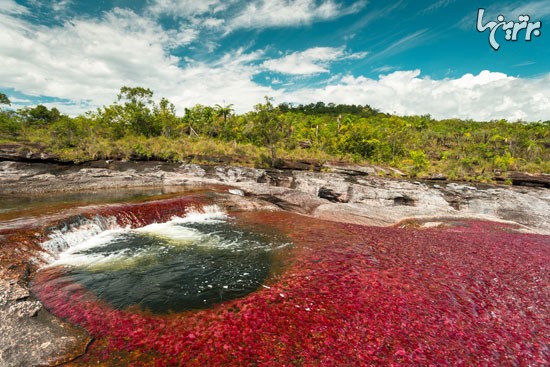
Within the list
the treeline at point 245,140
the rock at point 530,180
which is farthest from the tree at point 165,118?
the rock at point 530,180

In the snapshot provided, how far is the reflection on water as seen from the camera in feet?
25.3

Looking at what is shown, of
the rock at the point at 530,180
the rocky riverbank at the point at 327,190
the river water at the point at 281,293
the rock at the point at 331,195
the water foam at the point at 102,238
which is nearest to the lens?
the river water at the point at 281,293

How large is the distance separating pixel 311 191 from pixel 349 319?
2451cm

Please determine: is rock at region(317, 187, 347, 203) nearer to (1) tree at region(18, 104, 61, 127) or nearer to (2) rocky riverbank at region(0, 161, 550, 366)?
(2) rocky riverbank at region(0, 161, 550, 366)

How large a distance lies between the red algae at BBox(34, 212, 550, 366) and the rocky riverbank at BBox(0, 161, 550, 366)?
3.21 meters

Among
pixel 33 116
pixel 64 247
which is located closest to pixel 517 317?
pixel 64 247

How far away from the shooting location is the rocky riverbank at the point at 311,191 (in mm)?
19438

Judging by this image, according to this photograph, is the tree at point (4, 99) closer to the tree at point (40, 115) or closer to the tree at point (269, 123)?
the tree at point (40, 115)

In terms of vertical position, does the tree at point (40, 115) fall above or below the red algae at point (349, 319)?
above

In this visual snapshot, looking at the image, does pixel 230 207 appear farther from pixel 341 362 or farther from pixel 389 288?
pixel 341 362

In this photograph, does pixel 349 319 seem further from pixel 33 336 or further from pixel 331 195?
pixel 331 195

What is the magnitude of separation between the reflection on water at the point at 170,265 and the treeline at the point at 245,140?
25.2 m

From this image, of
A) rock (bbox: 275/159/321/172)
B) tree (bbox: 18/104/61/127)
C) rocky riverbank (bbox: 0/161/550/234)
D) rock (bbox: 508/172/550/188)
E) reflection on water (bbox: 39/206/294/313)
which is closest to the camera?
reflection on water (bbox: 39/206/294/313)

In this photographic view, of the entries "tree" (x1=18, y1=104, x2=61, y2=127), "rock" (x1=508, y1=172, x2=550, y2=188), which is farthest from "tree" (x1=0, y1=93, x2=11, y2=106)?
"rock" (x1=508, y1=172, x2=550, y2=188)
